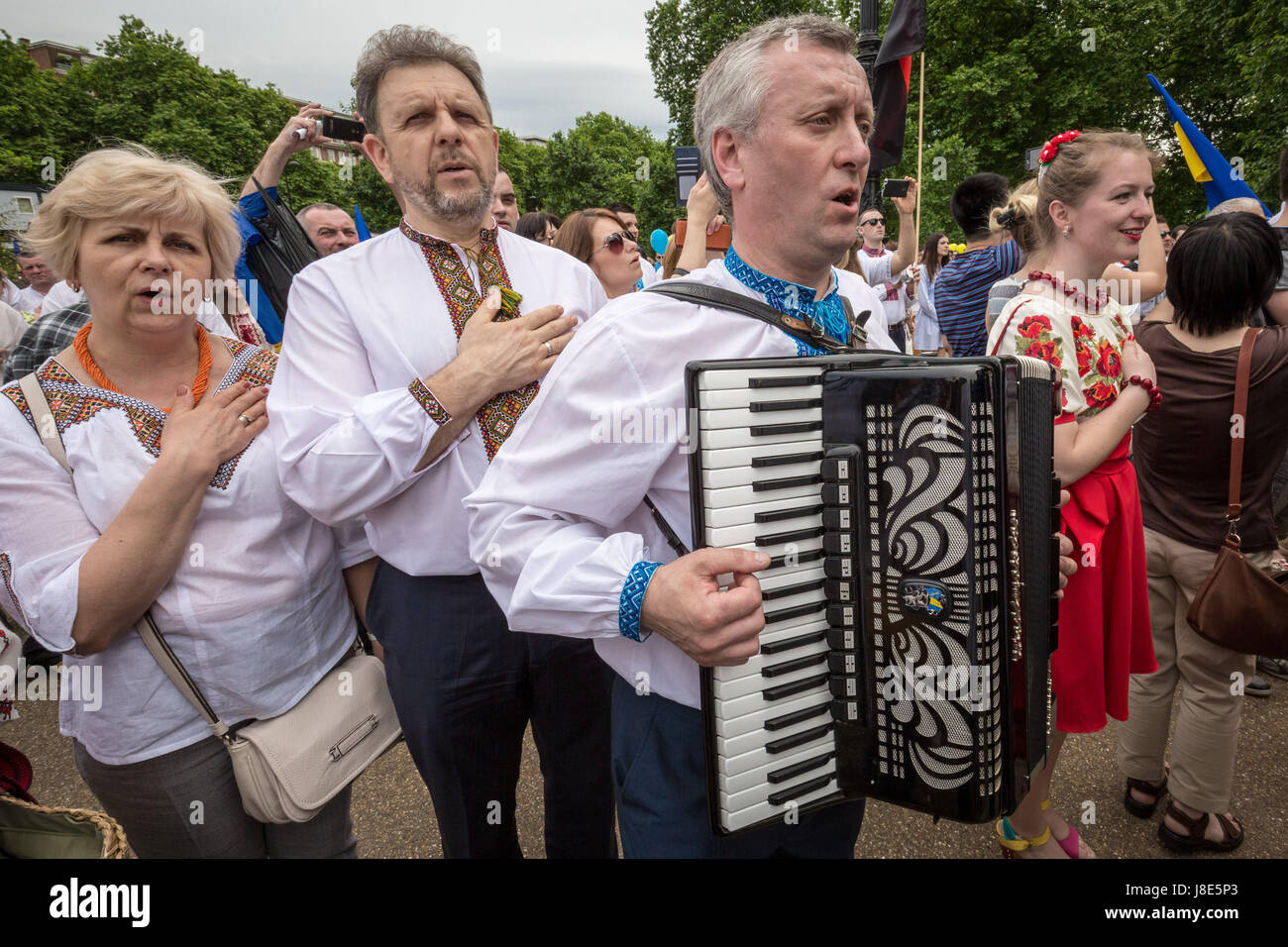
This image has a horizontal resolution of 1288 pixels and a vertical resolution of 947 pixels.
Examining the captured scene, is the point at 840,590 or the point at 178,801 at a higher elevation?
the point at 840,590

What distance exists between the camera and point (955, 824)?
2912 mm

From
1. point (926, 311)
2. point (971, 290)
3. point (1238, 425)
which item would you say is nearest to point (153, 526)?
point (1238, 425)

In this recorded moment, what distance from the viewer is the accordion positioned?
45.0 inches

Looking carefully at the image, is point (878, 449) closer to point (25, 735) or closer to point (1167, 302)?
point (1167, 302)

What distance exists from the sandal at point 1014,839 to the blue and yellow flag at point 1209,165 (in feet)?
12.3

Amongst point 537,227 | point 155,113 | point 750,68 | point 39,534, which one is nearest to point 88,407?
point 39,534

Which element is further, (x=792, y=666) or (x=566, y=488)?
(x=566, y=488)

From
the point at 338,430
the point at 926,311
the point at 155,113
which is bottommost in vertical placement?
the point at 338,430

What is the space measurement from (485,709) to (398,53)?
1.72 meters

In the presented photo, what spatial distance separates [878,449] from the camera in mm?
1188

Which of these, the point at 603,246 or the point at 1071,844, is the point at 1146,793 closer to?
the point at 1071,844

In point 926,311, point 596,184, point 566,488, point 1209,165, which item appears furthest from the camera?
point 596,184

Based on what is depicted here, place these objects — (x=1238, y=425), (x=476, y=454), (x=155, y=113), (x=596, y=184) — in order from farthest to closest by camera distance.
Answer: (x=596, y=184) < (x=155, y=113) < (x=1238, y=425) < (x=476, y=454)

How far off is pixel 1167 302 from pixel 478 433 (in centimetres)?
267
